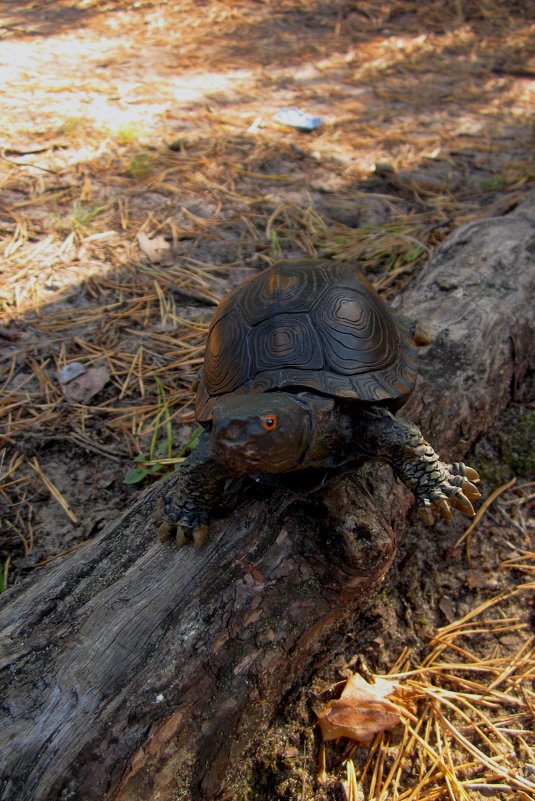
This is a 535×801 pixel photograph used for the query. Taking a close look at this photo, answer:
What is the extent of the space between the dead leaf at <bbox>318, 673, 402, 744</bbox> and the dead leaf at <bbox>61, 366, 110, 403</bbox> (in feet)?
5.55

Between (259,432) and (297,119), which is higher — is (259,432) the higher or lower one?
the higher one

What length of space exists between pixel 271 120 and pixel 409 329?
3.59 metres

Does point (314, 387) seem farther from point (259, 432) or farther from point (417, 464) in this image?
point (417, 464)

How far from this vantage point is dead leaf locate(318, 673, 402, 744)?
1.78 metres

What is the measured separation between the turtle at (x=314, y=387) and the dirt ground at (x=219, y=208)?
1.87 ft

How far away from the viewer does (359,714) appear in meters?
1.81

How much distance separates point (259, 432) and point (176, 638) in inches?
23.8

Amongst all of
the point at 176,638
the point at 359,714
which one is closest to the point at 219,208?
the point at 176,638

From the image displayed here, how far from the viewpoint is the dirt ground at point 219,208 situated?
225 cm

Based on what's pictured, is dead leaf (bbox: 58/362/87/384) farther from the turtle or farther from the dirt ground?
the turtle

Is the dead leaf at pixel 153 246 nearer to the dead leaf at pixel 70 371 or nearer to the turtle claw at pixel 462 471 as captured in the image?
the dead leaf at pixel 70 371

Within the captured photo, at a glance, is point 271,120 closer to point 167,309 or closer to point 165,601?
point 167,309

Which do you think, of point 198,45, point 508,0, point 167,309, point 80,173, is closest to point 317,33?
point 198,45

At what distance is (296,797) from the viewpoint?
168 cm
